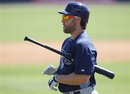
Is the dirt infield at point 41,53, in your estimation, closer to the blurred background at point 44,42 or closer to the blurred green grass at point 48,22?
the blurred background at point 44,42

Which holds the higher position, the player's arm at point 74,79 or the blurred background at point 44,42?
the player's arm at point 74,79

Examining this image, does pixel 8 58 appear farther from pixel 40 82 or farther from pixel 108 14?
pixel 108 14

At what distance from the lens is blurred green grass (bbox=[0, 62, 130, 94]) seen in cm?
1388

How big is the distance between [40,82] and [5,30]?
58.2 ft

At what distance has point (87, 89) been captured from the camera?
21.9ft

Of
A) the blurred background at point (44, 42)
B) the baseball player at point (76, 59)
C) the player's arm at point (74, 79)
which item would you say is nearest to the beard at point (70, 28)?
the baseball player at point (76, 59)

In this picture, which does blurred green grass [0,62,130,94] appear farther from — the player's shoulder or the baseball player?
the player's shoulder

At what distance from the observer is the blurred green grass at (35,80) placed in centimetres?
1388

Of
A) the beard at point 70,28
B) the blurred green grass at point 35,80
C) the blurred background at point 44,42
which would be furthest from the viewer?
the blurred background at point 44,42

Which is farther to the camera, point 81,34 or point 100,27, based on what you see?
point 100,27

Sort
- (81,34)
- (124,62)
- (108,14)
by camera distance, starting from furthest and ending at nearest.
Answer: (108,14) → (124,62) → (81,34)

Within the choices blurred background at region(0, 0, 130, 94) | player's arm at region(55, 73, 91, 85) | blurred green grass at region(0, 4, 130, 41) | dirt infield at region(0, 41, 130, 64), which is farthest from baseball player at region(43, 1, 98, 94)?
blurred green grass at region(0, 4, 130, 41)

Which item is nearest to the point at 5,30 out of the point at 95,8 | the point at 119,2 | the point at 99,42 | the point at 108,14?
the point at 99,42

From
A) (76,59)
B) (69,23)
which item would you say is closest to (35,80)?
(69,23)
